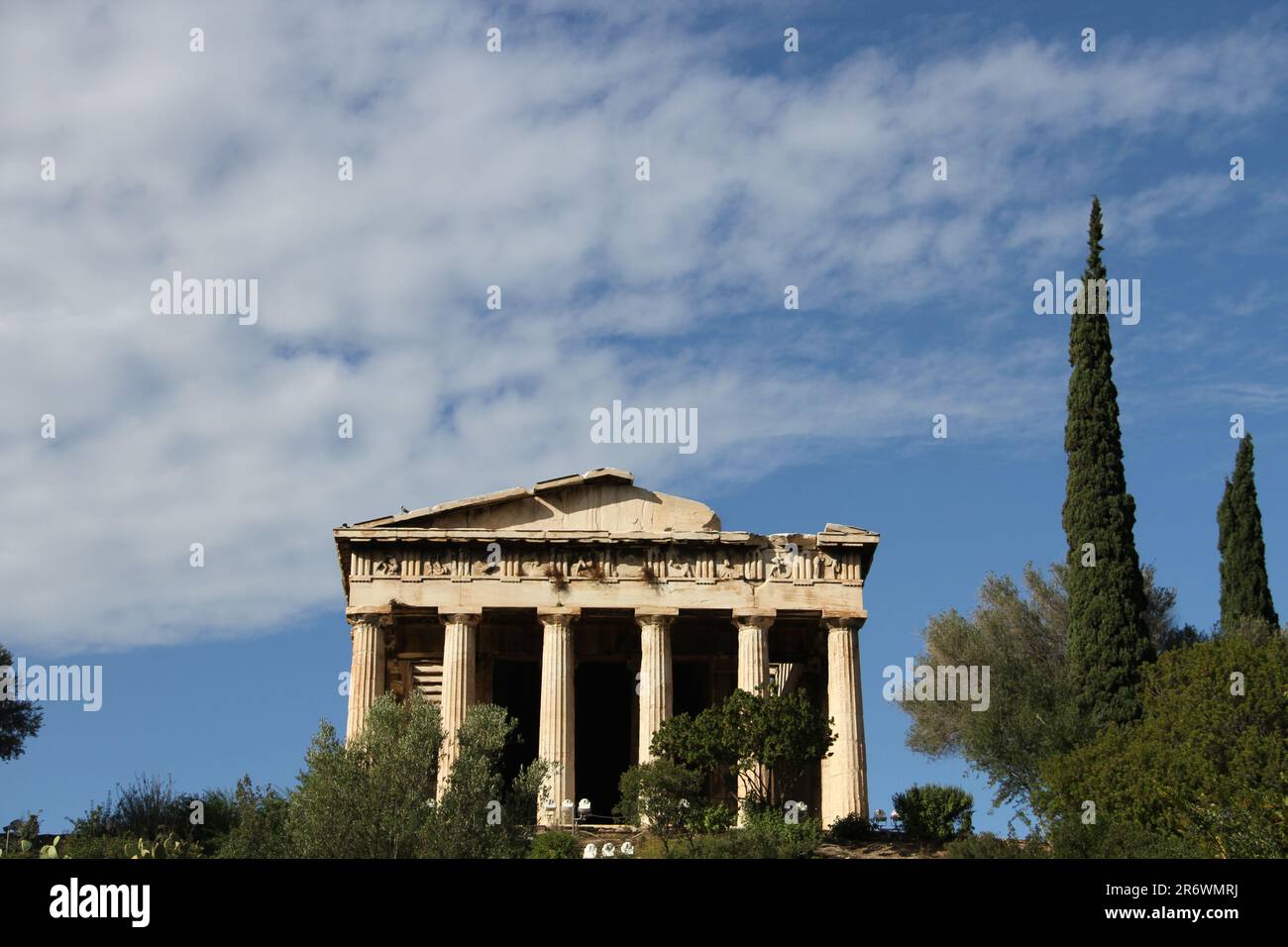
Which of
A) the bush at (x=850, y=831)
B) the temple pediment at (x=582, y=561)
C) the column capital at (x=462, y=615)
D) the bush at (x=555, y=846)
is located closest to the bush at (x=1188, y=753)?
the bush at (x=850, y=831)

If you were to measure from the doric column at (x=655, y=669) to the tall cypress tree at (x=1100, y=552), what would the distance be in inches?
428

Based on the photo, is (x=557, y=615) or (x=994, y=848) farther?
(x=557, y=615)

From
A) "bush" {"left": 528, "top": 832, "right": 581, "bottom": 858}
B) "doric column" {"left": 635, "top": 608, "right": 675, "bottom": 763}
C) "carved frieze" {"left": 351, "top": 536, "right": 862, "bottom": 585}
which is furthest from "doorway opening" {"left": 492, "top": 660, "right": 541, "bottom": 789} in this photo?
"bush" {"left": 528, "top": 832, "right": 581, "bottom": 858}

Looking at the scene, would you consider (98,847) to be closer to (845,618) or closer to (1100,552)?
(845,618)

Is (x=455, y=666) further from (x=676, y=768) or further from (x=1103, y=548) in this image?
(x=1103, y=548)

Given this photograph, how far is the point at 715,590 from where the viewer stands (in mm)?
47906

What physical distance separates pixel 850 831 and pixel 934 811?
258 centimetres

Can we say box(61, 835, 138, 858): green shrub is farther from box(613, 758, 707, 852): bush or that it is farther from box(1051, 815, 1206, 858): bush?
box(1051, 815, 1206, 858): bush

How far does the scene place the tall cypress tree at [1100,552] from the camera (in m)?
46.2

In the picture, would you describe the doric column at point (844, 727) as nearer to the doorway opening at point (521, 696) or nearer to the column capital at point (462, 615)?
the column capital at point (462, 615)

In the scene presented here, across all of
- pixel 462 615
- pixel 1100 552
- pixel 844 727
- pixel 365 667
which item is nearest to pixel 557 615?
pixel 462 615

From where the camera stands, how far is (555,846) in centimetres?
3772
